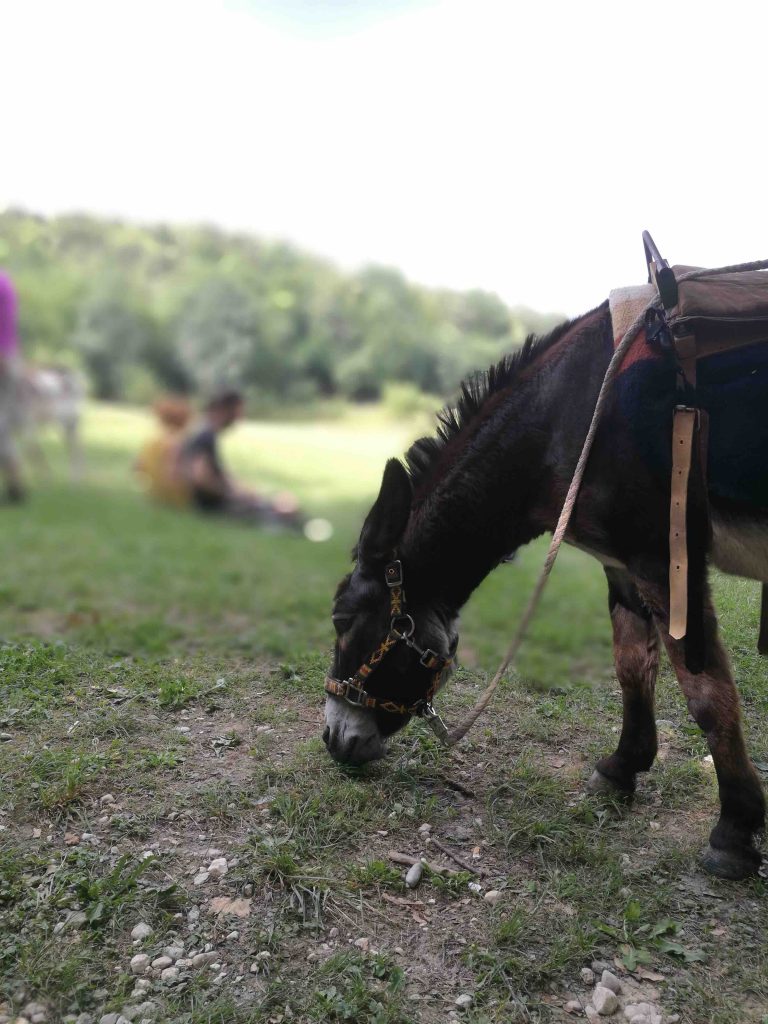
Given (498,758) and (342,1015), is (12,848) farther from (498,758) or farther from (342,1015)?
(498,758)

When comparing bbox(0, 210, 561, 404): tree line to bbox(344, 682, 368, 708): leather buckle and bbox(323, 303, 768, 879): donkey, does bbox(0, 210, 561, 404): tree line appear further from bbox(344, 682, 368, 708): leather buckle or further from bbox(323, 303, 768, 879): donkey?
bbox(344, 682, 368, 708): leather buckle

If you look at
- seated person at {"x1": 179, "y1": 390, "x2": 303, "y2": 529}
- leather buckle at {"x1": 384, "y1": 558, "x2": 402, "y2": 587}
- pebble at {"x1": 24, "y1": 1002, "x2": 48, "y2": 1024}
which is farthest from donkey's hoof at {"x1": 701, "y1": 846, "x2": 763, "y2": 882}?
seated person at {"x1": 179, "y1": 390, "x2": 303, "y2": 529}

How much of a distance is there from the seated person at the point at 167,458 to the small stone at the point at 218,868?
4747 mm

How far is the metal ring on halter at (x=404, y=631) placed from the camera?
2.88 m

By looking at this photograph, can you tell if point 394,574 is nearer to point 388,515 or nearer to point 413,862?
point 388,515

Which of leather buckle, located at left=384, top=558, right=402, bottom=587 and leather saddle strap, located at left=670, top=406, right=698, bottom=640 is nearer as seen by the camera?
leather saddle strap, located at left=670, top=406, right=698, bottom=640

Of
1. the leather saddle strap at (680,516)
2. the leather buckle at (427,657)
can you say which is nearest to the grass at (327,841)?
the leather saddle strap at (680,516)

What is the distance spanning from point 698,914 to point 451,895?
2.72 feet

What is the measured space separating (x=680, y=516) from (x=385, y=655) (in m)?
1.20

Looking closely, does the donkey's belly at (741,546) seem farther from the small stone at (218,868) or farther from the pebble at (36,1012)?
the pebble at (36,1012)

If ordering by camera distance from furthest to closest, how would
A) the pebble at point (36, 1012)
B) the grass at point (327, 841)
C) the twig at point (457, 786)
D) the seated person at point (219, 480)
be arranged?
the seated person at point (219, 480) → the twig at point (457, 786) → the grass at point (327, 841) → the pebble at point (36, 1012)

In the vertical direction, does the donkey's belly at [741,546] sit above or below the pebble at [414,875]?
above

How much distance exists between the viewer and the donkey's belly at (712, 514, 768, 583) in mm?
2604

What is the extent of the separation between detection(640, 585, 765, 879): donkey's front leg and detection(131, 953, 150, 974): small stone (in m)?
1.94
